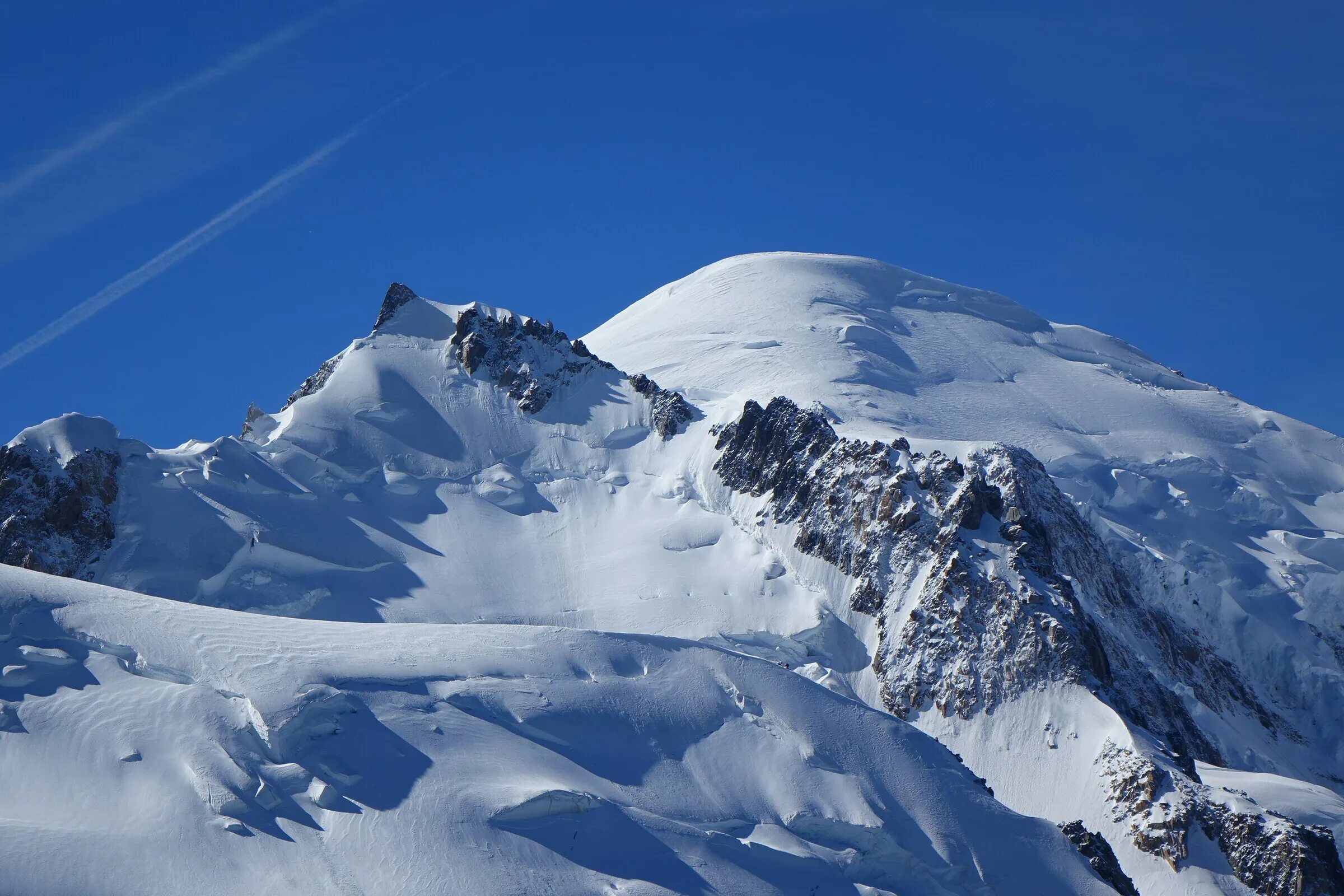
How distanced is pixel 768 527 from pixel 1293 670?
122ft

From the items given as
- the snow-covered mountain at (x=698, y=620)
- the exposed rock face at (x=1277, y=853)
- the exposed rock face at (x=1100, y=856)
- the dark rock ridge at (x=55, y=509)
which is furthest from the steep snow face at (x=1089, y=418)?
the dark rock ridge at (x=55, y=509)

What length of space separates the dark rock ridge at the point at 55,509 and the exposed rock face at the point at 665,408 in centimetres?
→ 3696

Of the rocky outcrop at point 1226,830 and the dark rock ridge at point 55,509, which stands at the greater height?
the rocky outcrop at point 1226,830

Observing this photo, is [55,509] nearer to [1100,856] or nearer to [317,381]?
[317,381]

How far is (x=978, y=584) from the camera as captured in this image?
3435 inches

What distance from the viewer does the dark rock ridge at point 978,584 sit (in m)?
83.6

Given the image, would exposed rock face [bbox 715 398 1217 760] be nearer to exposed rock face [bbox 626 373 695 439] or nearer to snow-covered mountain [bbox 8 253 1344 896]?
snow-covered mountain [bbox 8 253 1344 896]

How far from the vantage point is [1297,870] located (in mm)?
67938

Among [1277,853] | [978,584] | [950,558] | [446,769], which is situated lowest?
[446,769]

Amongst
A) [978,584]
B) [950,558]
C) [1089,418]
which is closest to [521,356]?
[950,558]

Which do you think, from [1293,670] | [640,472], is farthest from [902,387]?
[1293,670]

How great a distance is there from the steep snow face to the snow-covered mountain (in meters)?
0.47

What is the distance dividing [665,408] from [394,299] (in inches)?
952

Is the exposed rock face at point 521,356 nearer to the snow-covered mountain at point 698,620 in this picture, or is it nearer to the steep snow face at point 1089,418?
the snow-covered mountain at point 698,620
